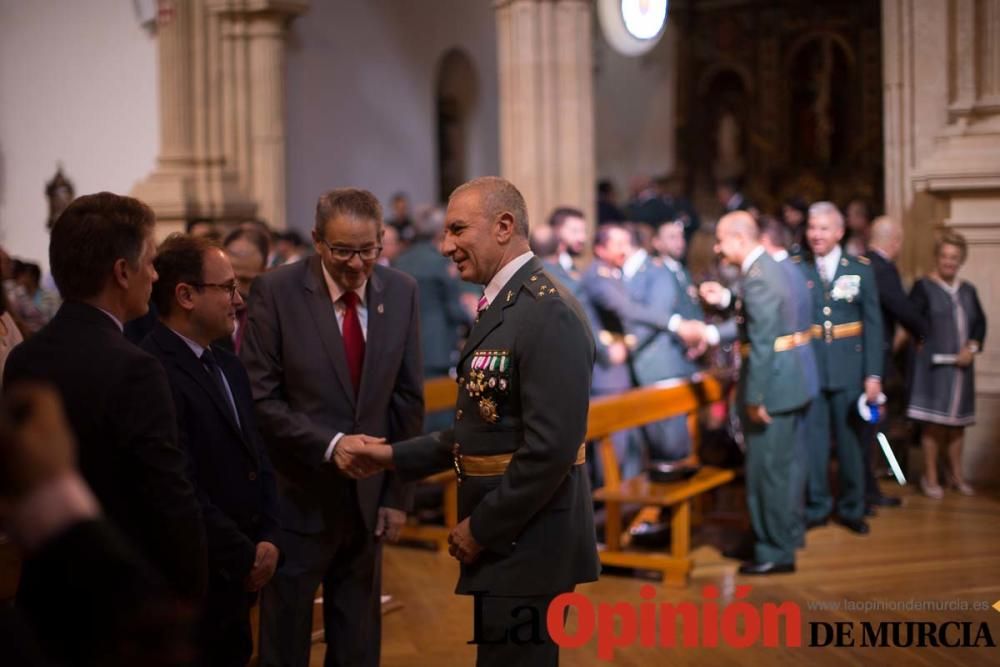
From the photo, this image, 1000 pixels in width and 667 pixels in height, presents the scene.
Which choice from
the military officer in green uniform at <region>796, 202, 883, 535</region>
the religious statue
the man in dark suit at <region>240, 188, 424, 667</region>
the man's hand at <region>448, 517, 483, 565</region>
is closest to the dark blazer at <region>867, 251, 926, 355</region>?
the military officer in green uniform at <region>796, 202, 883, 535</region>

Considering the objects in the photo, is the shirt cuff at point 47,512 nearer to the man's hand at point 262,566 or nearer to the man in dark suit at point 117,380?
the man in dark suit at point 117,380

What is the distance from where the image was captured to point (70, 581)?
63.4 inches

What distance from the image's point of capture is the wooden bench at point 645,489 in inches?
226

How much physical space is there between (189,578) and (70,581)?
1103mm

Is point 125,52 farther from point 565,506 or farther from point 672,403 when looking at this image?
point 565,506

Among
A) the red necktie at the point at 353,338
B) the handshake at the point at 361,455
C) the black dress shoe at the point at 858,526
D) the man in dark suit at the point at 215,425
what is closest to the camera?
the man in dark suit at the point at 215,425

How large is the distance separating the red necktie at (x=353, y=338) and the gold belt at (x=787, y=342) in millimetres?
2563

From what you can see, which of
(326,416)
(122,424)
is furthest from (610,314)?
(122,424)

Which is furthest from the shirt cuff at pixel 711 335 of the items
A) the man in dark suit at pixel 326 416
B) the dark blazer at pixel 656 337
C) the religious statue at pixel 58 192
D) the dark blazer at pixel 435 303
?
the religious statue at pixel 58 192

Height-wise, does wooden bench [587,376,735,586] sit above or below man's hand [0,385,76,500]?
below

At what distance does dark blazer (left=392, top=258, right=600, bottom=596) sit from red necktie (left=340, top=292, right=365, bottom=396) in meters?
0.72

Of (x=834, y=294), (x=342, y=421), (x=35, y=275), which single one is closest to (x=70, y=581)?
(x=342, y=421)

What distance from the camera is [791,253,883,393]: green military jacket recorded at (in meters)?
6.66

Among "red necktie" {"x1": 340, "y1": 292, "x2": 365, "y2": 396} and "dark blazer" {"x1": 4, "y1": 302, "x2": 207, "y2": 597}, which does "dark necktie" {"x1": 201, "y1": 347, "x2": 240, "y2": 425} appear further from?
"red necktie" {"x1": 340, "y1": 292, "x2": 365, "y2": 396}
